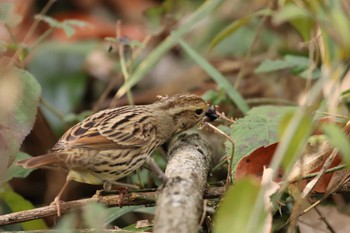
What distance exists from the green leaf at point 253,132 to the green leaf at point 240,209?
1.09m

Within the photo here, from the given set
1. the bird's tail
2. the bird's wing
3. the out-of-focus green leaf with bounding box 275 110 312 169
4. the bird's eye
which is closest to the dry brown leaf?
the bird's eye

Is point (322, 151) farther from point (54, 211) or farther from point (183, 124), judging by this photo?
point (54, 211)

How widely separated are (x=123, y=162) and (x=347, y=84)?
1.73m

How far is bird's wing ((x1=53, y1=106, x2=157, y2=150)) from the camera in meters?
3.62

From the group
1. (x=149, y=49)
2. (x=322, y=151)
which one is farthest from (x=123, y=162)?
(x=149, y=49)

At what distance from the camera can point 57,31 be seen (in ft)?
22.7

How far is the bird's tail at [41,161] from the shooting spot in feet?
10.8

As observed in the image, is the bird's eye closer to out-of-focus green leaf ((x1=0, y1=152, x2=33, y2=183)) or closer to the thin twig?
the thin twig

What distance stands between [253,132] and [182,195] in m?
1.00

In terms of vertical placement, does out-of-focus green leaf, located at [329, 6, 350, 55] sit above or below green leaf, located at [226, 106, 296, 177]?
above

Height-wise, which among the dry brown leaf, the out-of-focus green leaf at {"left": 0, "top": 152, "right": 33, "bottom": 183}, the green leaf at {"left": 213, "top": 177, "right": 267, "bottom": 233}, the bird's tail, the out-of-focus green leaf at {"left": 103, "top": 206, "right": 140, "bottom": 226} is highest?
the green leaf at {"left": 213, "top": 177, "right": 267, "bottom": 233}

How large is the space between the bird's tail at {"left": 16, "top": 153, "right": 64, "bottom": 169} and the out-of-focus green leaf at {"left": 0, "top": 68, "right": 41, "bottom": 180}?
22 cm

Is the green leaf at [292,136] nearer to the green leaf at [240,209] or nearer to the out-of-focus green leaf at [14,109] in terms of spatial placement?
the green leaf at [240,209]

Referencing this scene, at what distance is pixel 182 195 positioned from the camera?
2.78 m
